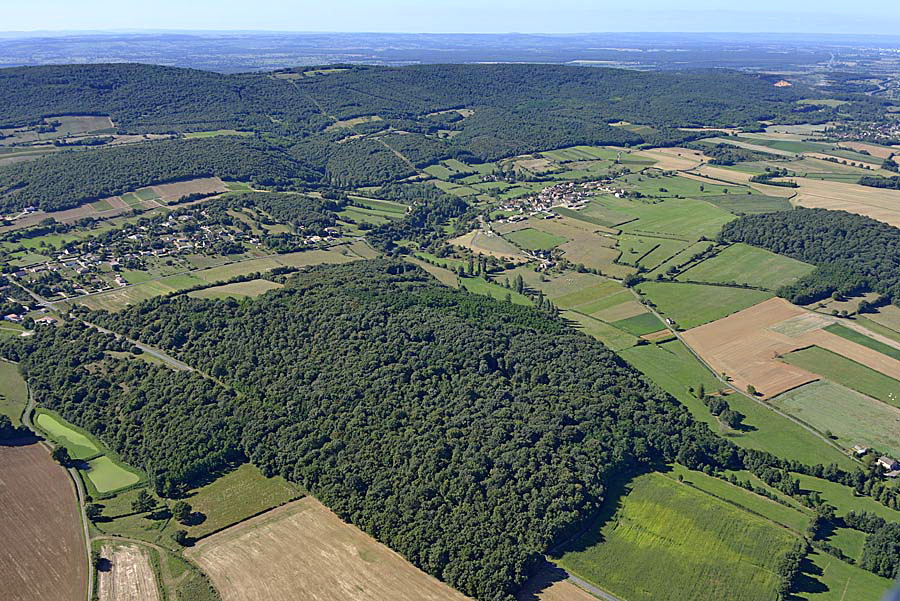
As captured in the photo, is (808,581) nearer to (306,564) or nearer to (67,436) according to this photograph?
(306,564)

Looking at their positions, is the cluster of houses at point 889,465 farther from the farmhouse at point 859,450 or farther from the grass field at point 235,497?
the grass field at point 235,497

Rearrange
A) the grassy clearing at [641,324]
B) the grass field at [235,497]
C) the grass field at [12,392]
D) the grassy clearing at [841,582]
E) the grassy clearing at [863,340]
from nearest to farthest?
the grassy clearing at [841,582]
the grass field at [235,497]
the grass field at [12,392]
the grassy clearing at [863,340]
the grassy clearing at [641,324]

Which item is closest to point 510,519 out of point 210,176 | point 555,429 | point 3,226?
point 555,429

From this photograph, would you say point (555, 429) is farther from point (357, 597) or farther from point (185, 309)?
point (185, 309)

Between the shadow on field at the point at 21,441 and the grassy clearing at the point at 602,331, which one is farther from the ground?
the grassy clearing at the point at 602,331

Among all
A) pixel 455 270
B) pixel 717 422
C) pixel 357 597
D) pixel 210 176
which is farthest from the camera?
pixel 210 176

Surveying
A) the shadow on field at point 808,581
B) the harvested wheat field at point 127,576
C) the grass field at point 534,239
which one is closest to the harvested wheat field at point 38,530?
the harvested wheat field at point 127,576
